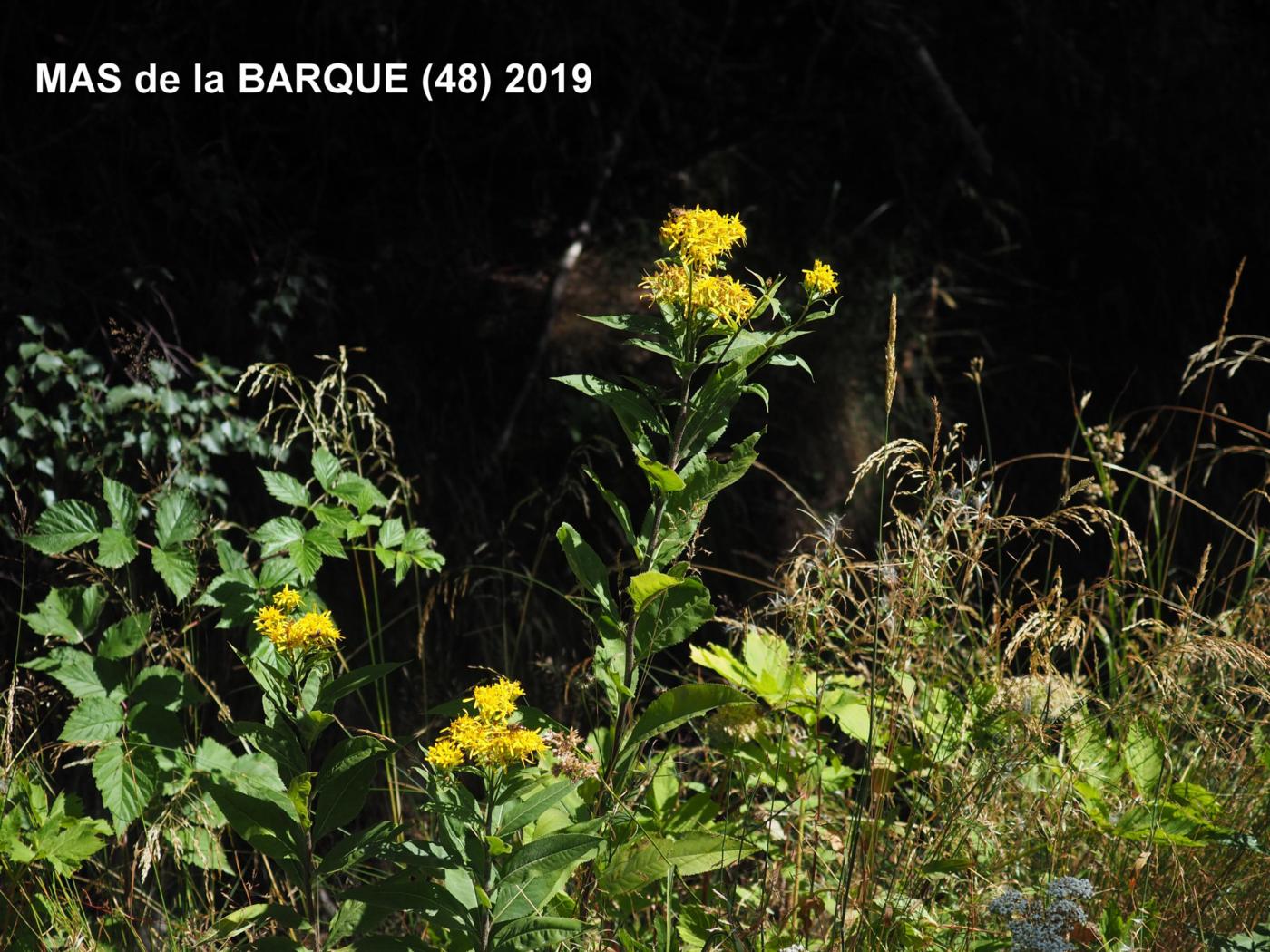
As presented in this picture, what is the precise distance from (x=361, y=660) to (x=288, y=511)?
15.6 inches

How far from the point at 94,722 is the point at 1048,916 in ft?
4.42

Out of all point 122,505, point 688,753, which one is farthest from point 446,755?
point 122,505

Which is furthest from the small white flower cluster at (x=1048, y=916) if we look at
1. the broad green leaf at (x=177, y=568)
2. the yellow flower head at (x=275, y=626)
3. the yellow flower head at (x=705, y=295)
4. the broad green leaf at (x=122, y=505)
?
the broad green leaf at (x=122, y=505)

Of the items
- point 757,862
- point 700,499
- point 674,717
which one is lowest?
point 757,862

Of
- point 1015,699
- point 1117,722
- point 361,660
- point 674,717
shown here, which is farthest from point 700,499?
point 361,660

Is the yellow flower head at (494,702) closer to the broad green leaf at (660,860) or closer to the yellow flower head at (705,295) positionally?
the broad green leaf at (660,860)

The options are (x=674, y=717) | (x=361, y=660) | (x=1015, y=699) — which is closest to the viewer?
(x=674, y=717)

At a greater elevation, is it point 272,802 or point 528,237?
point 528,237

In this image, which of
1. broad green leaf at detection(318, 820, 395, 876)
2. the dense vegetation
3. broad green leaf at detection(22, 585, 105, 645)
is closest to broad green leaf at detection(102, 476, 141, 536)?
the dense vegetation

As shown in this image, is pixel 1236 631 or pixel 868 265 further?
pixel 868 265

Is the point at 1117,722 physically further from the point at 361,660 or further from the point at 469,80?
the point at 469,80

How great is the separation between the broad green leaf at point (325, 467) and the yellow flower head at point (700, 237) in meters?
0.75

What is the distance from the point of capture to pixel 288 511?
2.95 metres

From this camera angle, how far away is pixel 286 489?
1.97m
